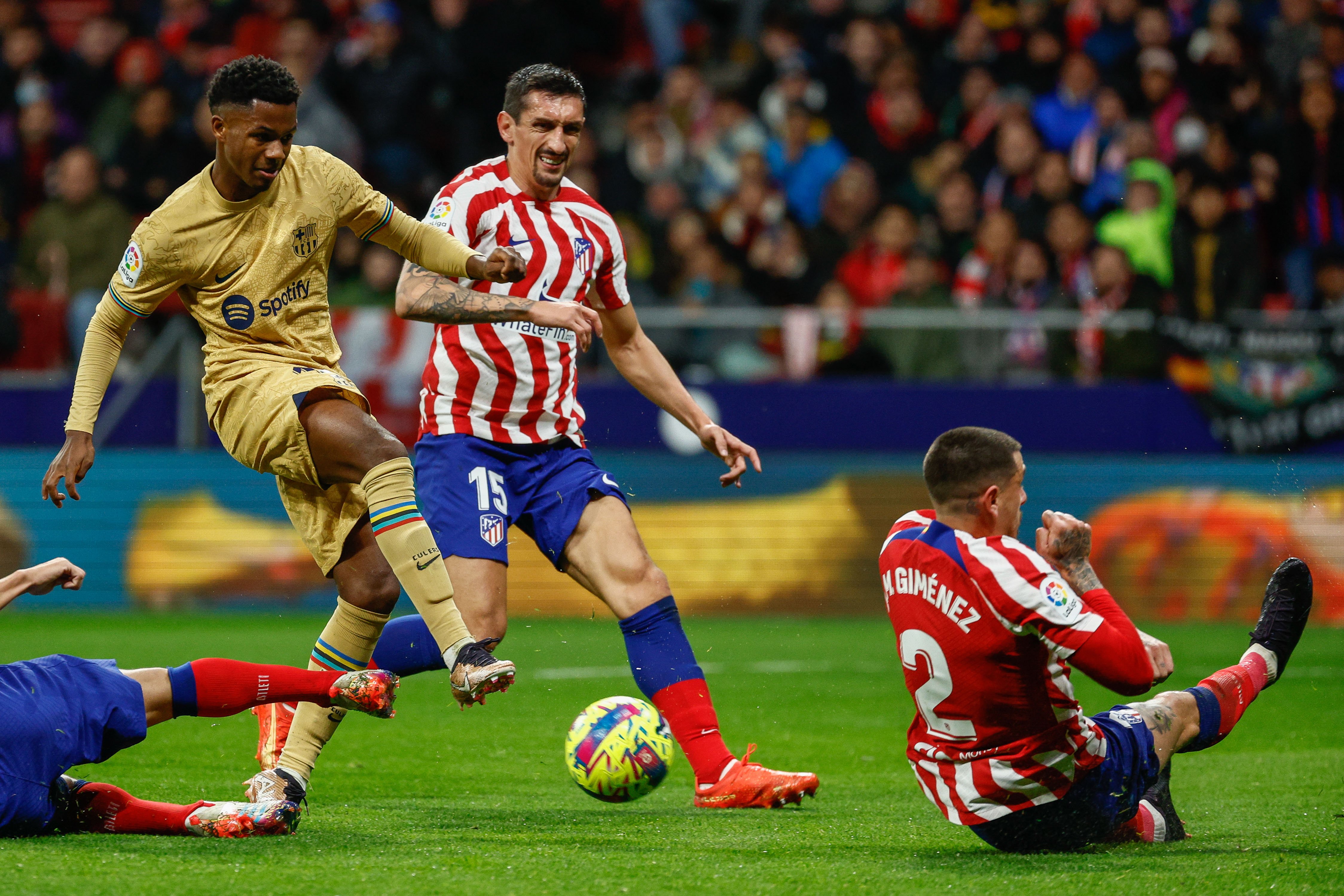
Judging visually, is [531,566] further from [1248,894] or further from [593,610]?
[1248,894]

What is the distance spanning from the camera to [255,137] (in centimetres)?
498

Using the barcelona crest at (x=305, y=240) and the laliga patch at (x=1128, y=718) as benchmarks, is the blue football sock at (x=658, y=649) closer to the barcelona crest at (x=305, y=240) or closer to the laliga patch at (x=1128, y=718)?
the laliga patch at (x=1128, y=718)

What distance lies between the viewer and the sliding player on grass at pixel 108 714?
4.38m

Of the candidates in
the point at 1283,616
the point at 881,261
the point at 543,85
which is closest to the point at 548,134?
the point at 543,85

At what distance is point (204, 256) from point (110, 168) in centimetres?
914

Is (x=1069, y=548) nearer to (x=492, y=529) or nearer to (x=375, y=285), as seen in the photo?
(x=492, y=529)

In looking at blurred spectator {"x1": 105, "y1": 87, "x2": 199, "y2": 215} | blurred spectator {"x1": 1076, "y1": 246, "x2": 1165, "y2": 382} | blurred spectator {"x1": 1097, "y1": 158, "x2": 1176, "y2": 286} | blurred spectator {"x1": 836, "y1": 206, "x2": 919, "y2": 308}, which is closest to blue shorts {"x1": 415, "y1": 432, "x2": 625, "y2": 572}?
blurred spectator {"x1": 1076, "y1": 246, "x2": 1165, "y2": 382}

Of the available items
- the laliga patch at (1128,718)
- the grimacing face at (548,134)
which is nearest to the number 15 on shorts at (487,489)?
the grimacing face at (548,134)

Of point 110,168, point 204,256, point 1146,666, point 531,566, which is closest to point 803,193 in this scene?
point 531,566

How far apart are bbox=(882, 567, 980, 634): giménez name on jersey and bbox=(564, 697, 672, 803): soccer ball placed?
1224 mm

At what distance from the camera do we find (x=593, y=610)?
6.34 meters

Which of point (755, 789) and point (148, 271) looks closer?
point (148, 271)

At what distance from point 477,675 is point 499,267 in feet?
4.30

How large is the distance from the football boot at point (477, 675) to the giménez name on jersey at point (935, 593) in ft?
3.60
